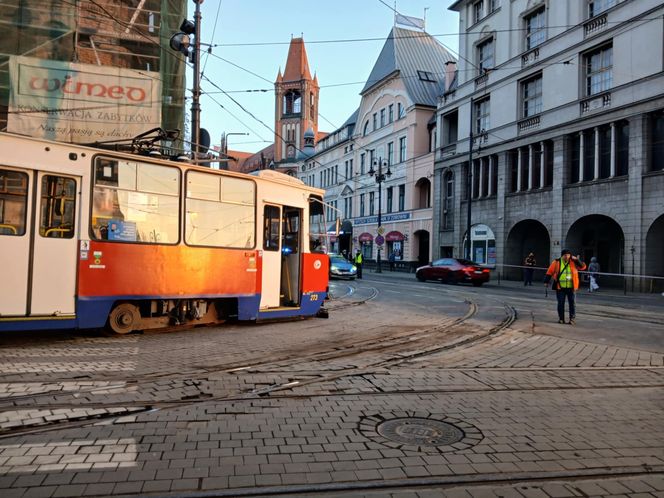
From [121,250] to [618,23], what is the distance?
26.6 m

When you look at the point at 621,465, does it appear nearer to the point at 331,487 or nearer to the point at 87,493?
the point at 331,487

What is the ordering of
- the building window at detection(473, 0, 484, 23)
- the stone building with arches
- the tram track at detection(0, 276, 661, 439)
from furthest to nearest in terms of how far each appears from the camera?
the building window at detection(473, 0, 484, 23)
the stone building with arches
the tram track at detection(0, 276, 661, 439)

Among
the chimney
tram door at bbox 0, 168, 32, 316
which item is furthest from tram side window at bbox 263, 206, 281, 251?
the chimney

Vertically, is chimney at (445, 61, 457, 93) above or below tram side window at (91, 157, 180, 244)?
above

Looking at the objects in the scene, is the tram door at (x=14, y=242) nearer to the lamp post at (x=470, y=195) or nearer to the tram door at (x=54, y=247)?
the tram door at (x=54, y=247)

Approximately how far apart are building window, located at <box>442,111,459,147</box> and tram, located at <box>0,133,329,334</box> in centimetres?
3306

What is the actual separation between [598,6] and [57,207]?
29.2 m

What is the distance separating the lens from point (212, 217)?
10352 mm

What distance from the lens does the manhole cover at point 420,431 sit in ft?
14.9

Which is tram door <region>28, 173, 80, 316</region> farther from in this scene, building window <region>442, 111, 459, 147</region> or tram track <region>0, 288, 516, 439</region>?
building window <region>442, 111, 459, 147</region>

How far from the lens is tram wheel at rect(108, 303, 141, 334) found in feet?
30.4

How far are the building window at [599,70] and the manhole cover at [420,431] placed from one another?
27204mm

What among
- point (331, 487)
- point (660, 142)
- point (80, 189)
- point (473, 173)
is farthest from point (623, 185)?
point (331, 487)

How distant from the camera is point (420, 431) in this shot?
4758 millimetres
